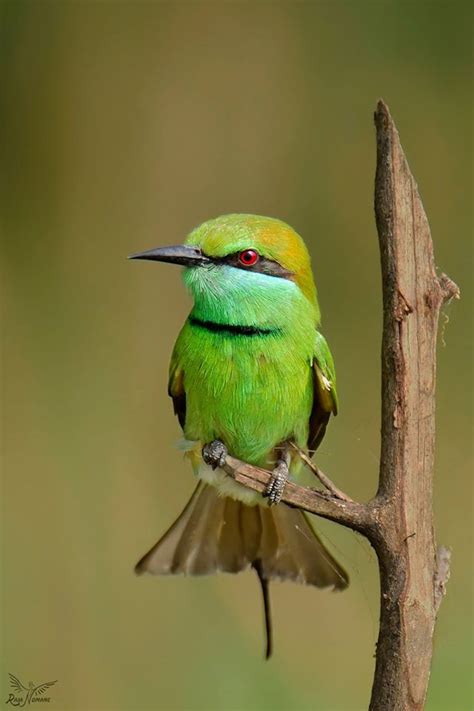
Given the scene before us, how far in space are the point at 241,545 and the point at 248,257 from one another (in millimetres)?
682

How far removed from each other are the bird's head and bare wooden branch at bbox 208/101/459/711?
0.39 meters

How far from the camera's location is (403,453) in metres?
1.68

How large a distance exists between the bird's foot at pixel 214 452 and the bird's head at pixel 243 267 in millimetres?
287

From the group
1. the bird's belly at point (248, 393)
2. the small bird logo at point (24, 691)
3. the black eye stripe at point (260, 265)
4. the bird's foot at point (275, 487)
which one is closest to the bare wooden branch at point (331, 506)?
the bird's foot at point (275, 487)

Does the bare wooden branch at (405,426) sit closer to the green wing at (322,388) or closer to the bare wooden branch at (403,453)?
the bare wooden branch at (403,453)

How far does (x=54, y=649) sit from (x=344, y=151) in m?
1.77

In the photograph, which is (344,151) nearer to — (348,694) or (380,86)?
(380,86)

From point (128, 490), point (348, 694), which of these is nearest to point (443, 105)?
point (128, 490)

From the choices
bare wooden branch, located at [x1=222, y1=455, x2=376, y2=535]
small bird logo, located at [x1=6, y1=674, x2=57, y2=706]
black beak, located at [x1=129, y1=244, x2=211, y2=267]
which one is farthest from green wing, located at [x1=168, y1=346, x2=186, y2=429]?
small bird logo, located at [x1=6, y1=674, x2=57, y2=706]

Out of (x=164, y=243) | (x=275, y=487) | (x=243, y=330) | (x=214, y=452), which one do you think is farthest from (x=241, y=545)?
(x=164, y=243)

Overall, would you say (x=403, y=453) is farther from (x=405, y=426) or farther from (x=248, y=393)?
(x=248, y=393)

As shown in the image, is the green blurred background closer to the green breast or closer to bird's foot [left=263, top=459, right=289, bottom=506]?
the green breast

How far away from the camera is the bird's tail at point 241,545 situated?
7.25ft

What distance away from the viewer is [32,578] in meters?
2.96
